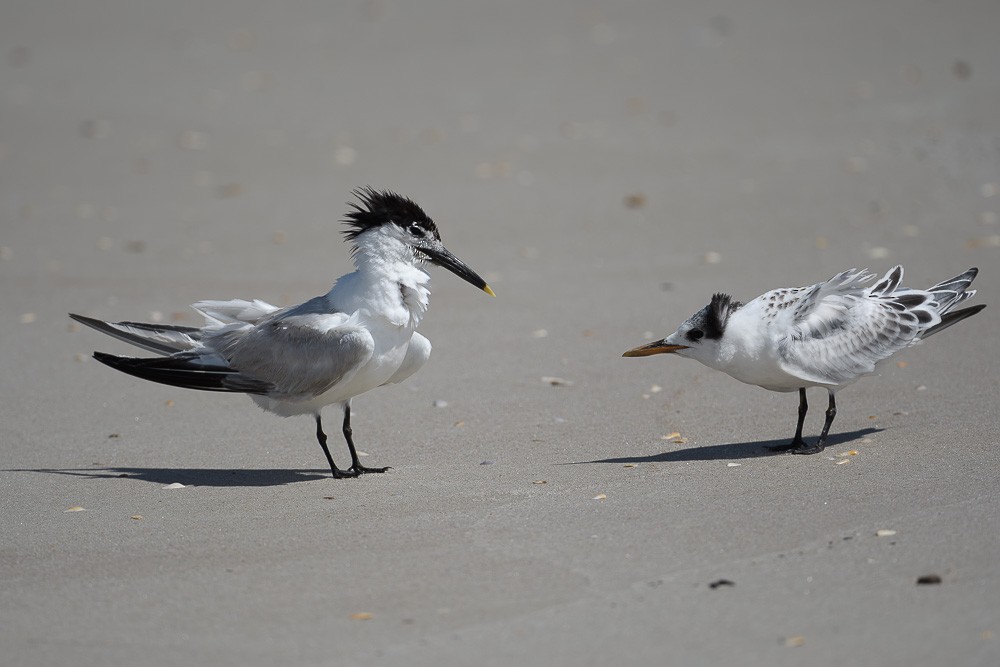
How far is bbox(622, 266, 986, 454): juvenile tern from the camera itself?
5734 mm

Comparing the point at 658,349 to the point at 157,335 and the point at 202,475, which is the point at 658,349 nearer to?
the point at 202,475

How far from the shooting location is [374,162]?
1227 cm

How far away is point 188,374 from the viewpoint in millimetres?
5910

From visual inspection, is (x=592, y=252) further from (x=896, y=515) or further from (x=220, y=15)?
(x=220, y=15)

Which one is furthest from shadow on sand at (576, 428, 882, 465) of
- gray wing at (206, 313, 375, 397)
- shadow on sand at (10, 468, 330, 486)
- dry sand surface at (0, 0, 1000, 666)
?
Result: shadow on sand at (10, 468, 330, 486)

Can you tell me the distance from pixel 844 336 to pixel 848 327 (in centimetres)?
8

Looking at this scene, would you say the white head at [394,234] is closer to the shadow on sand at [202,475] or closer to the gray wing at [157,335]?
the gray wing at [157,335]

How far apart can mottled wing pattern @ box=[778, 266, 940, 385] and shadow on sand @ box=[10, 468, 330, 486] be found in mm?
2511

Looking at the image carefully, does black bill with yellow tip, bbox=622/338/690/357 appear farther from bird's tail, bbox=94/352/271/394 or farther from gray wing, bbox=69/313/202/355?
gray wing, bbox=69/313/202/355

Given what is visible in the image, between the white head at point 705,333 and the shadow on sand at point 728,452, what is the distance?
0.48 m

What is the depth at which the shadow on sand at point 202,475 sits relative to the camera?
5.91 m

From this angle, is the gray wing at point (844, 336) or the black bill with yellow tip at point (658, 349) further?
the black bill with yellow tip at point (658, 349)

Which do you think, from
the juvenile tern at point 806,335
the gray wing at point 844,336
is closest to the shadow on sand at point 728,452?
the juvenile tern at point 806,335

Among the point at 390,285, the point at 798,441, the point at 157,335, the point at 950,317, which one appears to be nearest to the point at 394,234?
the point at 390,285
